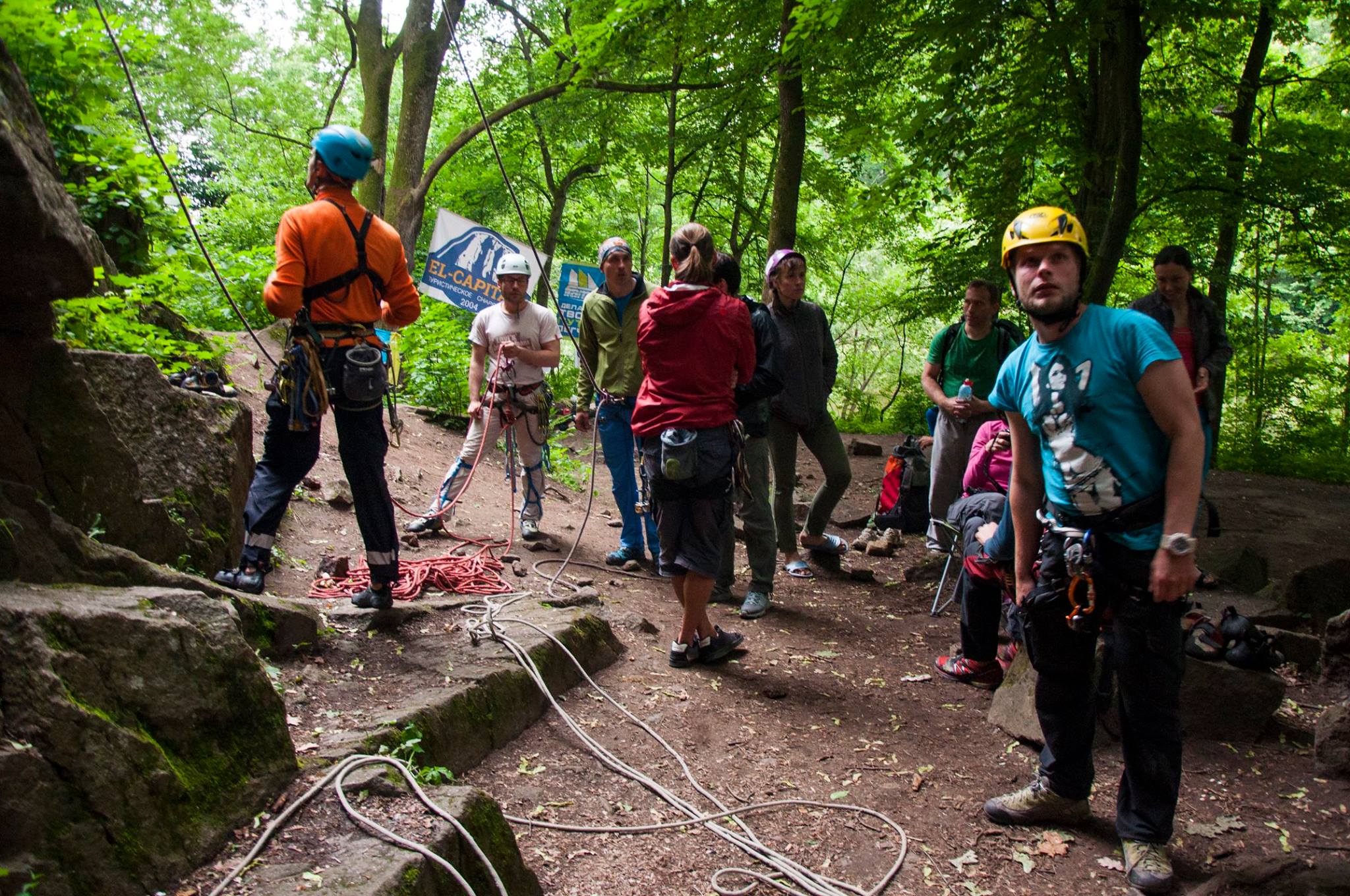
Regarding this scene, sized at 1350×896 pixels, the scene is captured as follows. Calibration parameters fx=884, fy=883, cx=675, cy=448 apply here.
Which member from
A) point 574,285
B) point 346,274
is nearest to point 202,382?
point 346,274

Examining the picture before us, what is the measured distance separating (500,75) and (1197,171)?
12.0 m

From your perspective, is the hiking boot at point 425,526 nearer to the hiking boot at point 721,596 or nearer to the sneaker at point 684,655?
the hiking boot at point 721,596

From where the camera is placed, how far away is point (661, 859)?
9.71ft

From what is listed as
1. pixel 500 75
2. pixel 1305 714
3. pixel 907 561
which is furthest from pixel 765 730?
pixel 500 75

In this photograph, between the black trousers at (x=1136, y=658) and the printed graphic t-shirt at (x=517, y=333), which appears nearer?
the black trousers at (x=1136, y=658)

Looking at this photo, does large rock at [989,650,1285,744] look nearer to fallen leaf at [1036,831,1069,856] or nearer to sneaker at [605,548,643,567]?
fallen leaf at [1036,831,1069,856]

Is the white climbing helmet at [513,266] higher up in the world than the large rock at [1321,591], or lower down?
higher up

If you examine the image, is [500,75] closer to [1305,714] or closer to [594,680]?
[594,680]

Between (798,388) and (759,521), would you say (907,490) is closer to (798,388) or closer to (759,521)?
(798,388)

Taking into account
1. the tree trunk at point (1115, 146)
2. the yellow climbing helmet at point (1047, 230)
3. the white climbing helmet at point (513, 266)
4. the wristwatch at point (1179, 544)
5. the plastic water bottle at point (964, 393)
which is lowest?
the wristwatch at point (1179, 544)

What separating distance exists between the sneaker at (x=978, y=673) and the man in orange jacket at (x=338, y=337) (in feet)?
9.61

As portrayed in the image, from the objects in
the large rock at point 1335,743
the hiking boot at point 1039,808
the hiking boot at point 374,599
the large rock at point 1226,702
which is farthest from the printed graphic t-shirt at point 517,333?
the large rock at point 1335,743

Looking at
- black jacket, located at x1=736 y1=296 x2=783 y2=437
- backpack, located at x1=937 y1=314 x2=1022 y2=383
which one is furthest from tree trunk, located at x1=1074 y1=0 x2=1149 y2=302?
black jacket, located at x1=736 y1=296 x2=783 y2=437

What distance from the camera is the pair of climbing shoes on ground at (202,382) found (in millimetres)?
4594
